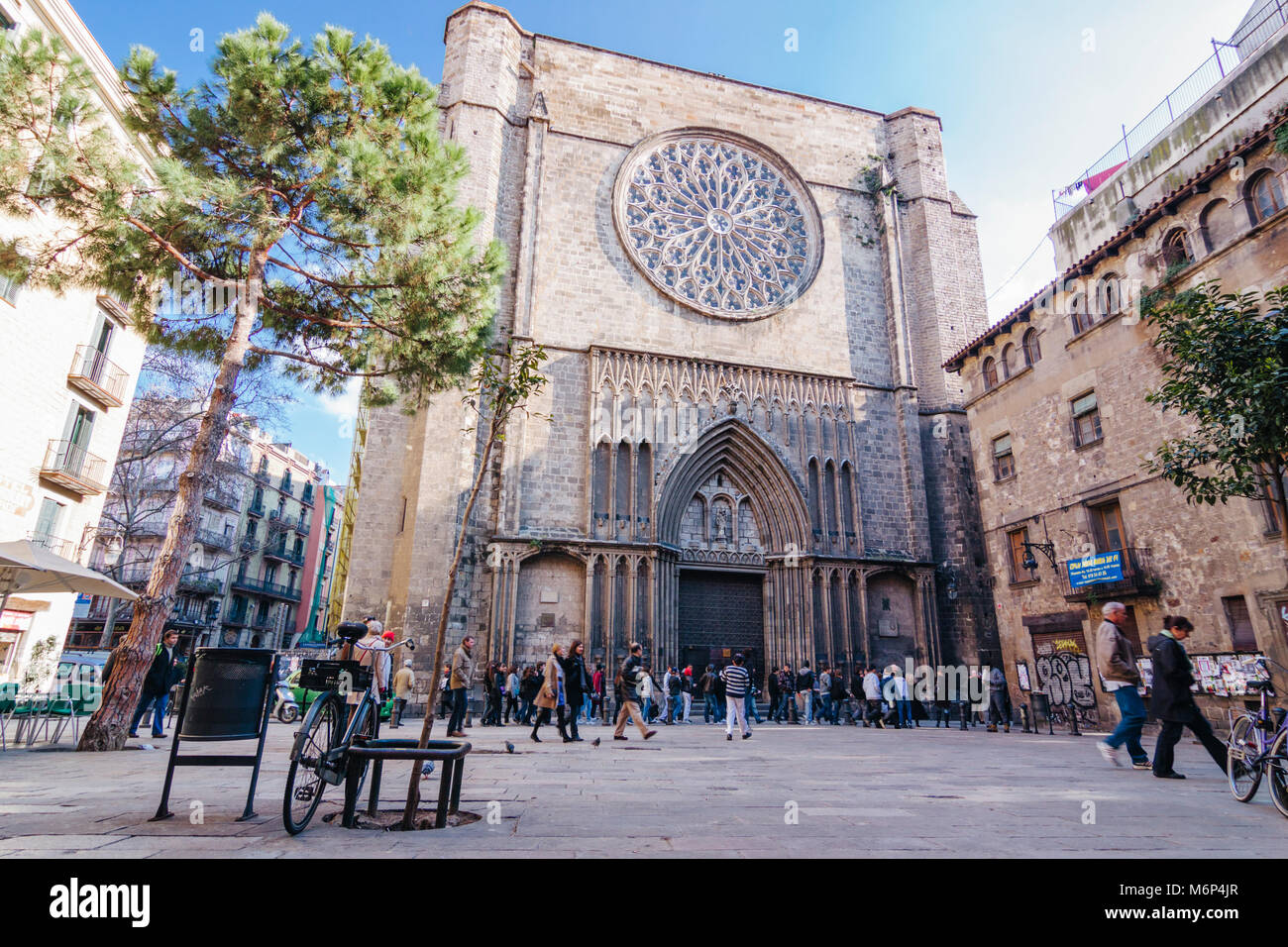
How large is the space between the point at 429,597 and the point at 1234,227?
1658cm

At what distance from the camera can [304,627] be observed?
44469 mm

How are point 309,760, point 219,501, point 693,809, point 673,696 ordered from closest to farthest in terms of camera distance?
1. point 309,760
2. point 693,809
3. point 673,696
4. point 219,501

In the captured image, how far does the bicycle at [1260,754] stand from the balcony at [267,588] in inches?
1607

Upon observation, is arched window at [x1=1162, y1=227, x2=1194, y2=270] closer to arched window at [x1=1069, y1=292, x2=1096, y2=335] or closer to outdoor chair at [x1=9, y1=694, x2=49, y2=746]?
arched window at [x1=1069, y1=292, x2=1096, y2=335]

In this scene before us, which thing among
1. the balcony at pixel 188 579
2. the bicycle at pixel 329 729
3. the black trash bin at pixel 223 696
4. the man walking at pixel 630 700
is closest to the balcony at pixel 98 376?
the man walking at pixel 630 700

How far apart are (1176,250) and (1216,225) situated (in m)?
0.86

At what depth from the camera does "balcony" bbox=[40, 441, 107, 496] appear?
1420 centimetres

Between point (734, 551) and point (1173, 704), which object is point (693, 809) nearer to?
point (1173, 704)

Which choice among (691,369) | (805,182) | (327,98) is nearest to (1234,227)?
(691,369)

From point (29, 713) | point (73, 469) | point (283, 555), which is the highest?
point (283, 555)

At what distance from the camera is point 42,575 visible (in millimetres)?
9000

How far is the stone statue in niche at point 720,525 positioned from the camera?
18.5m

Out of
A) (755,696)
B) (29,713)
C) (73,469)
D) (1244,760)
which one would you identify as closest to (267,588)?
(73,469)
